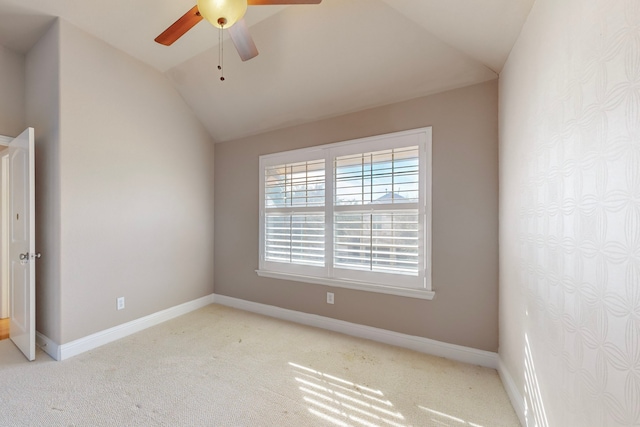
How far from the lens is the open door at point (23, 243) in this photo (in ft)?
7.57

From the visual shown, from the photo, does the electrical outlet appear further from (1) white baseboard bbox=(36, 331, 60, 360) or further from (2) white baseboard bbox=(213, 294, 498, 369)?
(1) white baseboard bbox=(36, 331, 60, 360)

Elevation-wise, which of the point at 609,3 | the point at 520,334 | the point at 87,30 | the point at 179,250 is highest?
the point at 87,30

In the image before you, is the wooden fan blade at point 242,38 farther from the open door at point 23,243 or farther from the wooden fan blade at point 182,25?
the open door at point 23,243

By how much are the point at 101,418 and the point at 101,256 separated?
1.53m

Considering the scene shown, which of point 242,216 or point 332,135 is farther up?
point 332,135

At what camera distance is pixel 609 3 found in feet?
2.87

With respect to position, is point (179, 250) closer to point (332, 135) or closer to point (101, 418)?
point (101, 418)

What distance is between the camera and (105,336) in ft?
8.73

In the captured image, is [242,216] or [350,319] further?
[242,216]

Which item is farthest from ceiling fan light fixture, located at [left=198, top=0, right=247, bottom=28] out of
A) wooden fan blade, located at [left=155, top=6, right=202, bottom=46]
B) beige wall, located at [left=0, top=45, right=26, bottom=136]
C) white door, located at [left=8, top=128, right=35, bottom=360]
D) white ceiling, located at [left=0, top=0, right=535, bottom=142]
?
beige wall, located at [left=0, top=45, right=26, bottom=136]

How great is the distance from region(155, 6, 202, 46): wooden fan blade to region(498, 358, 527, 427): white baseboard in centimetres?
309

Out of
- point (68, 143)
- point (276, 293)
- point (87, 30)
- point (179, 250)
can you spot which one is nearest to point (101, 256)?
point (179, 250)

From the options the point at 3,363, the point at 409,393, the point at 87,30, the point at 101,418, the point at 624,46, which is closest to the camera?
the point at 624,46

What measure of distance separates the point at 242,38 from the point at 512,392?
10.0 ft
